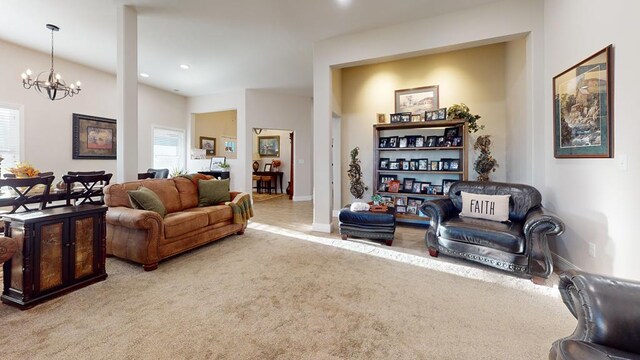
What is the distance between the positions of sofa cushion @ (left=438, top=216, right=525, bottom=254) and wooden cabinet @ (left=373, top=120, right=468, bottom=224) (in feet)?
4.58

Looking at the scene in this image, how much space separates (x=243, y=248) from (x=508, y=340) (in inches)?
112

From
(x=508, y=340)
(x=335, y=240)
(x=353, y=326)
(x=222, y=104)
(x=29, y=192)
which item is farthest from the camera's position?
(x=222, y=104)

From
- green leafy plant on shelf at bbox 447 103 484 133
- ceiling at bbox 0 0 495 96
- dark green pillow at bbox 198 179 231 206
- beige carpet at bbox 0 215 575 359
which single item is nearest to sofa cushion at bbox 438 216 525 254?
beige carpet at bbox 0 215 575 359

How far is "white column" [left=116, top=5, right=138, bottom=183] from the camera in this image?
134 inches

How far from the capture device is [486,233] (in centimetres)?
270

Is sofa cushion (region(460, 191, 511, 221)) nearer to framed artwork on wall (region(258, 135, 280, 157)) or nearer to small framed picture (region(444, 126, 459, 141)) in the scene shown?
small framed picture (region(444, 126, 459, 141))

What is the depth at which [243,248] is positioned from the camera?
11.4 feet

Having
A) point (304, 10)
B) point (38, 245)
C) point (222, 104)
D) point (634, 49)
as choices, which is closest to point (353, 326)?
point (38, 245)

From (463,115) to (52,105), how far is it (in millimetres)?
7187

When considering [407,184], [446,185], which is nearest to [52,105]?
[407,184]

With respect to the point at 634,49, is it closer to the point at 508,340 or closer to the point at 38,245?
the point at 508,340

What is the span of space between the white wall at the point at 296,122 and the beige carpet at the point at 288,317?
17.0 feet

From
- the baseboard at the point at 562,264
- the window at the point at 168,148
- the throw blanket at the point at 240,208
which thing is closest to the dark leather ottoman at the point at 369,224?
the throw blanket at the point at 240,208

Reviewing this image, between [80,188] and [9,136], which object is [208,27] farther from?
[9,136]
